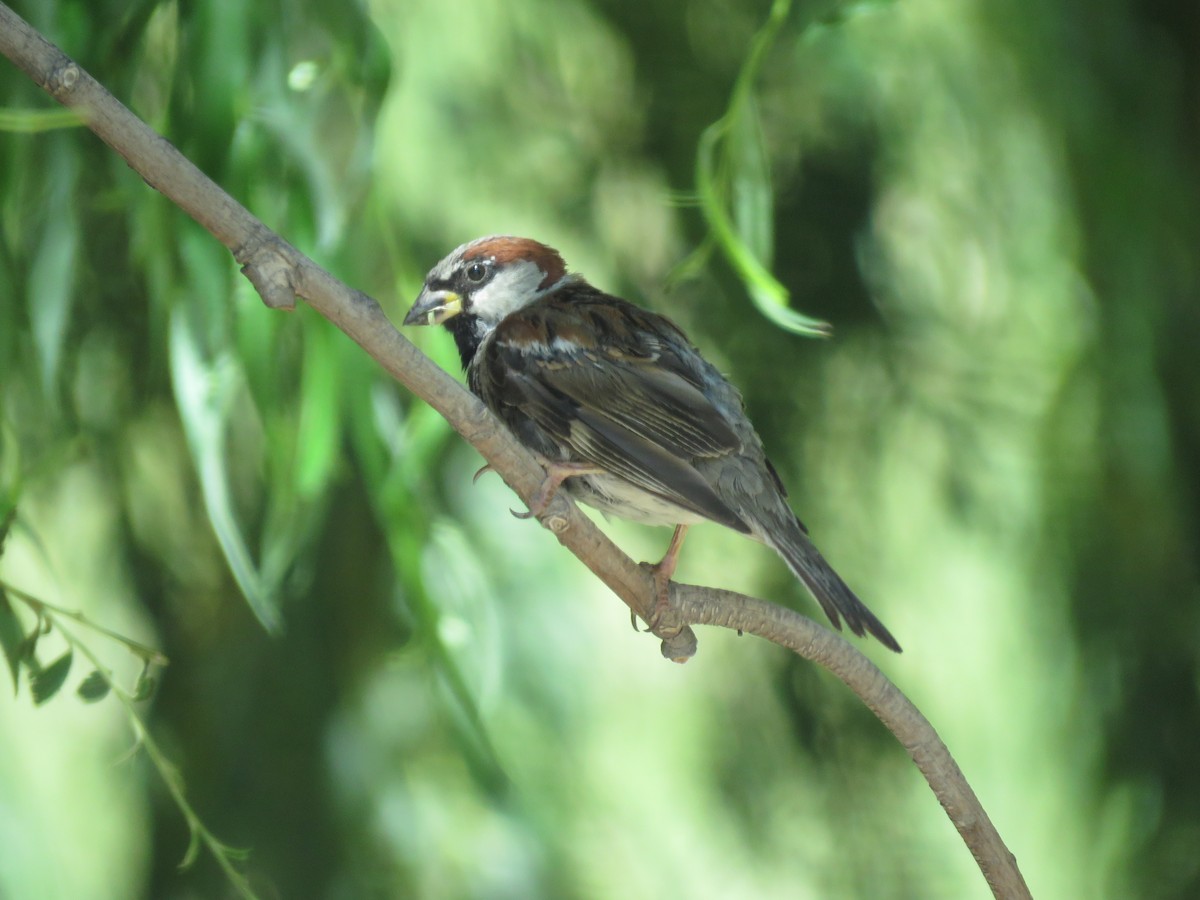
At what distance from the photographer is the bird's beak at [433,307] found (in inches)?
59.3

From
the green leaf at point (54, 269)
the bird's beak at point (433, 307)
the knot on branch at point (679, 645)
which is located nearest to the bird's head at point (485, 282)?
the bird's beak at point (433, 307)

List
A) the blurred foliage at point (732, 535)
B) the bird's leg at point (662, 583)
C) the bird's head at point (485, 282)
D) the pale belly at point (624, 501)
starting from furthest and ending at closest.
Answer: the blurred foliage at point (732, 535) → the bird's head at point (485, 282) → the pale belly at point (624, 501) → the bird's leg at point (662, 583)

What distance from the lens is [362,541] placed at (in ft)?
6.79

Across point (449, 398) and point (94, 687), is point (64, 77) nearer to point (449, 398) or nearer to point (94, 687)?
point (449, 398)

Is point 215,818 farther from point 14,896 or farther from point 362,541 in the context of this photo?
point 362,541

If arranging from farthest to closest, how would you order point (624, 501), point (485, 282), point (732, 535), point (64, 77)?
point (732, 535) < point (485, 282) < point (624, 501) < point (64, 77)

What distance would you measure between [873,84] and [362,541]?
44.9 inches

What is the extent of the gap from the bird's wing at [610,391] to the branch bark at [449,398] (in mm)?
248

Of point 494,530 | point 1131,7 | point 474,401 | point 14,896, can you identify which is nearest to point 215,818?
point 14,896

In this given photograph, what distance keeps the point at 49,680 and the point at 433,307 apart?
593mm

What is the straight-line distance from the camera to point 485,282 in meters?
1.65

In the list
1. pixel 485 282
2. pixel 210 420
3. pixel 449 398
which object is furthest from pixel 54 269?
pixel 449 398

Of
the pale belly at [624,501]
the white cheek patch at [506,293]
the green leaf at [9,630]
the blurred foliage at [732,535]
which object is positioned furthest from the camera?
the blurred foliage at [732,535]

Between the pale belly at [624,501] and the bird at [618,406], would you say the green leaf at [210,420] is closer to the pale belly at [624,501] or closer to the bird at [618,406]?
the bird at [618,406]
